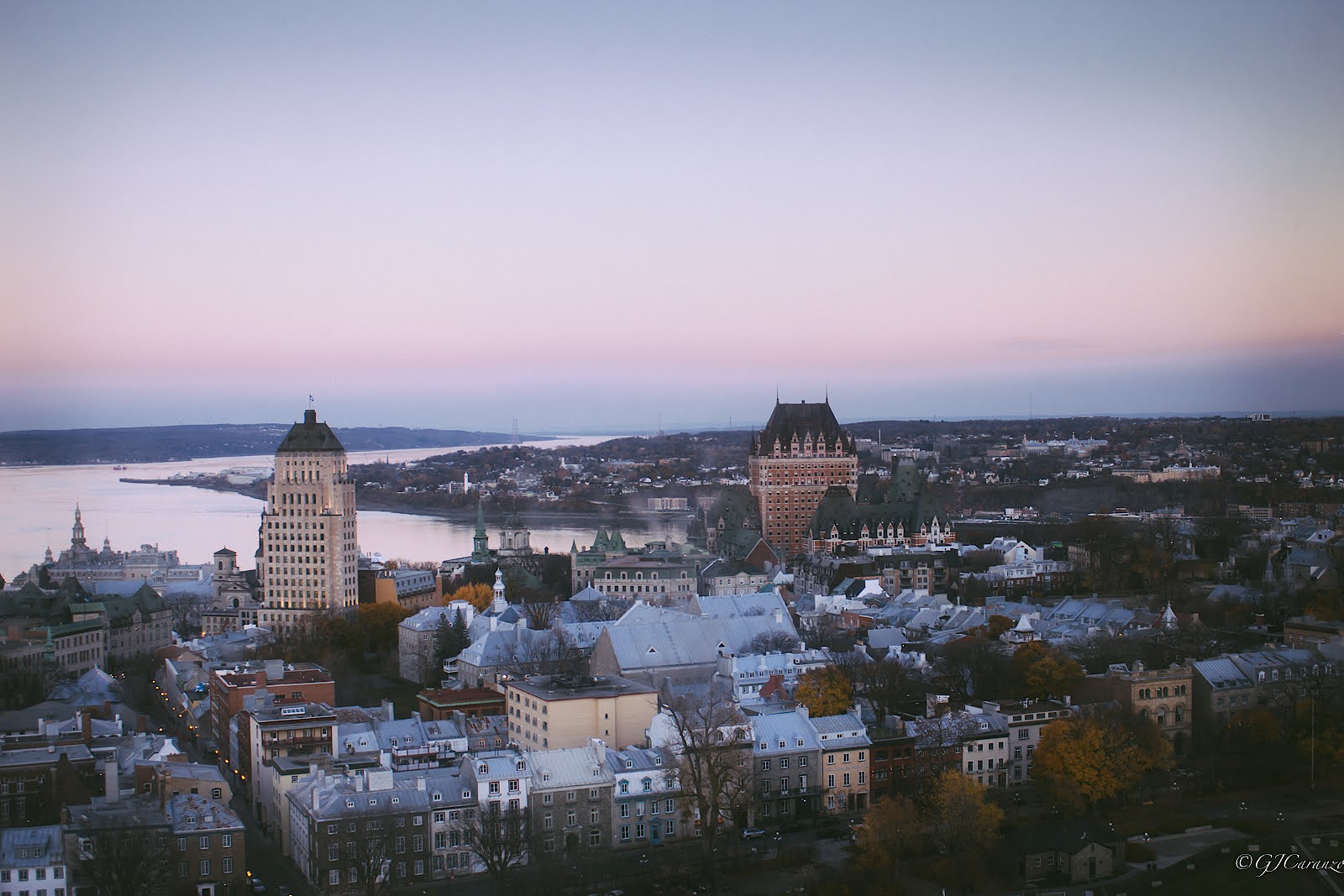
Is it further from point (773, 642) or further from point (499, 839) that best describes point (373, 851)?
point (773, 642)

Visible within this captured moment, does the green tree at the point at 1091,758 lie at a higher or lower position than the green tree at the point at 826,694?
lower

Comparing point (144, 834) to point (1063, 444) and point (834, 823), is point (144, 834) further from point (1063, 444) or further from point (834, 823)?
point (1063, 444)

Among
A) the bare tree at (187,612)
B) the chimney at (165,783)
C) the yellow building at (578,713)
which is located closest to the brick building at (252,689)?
the yellow building at (578,713)

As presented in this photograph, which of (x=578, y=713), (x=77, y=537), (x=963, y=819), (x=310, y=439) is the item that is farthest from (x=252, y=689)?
(x=77, y=537)

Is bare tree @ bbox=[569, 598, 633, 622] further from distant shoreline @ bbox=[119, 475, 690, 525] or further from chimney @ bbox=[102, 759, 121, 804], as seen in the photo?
distant shoreline @ bbox=[119, 475, 690, 525]

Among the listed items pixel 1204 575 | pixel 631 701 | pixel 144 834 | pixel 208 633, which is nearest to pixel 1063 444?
pixel 1204 575

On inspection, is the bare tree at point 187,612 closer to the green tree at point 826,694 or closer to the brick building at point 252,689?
the brick building at point 252,689
